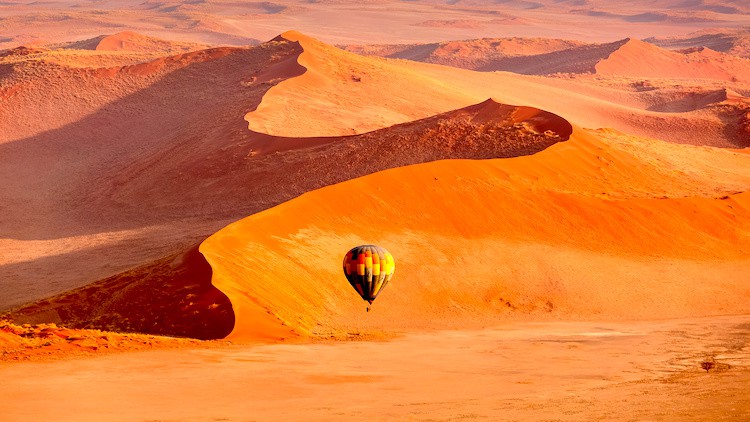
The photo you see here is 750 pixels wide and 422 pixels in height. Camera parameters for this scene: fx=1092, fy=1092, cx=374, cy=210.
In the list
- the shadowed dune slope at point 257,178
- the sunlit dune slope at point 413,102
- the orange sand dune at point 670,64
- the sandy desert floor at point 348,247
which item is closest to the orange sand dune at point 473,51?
the orange sand dune at point 670,64

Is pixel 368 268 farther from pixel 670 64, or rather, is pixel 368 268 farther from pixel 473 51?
pixel 473 51

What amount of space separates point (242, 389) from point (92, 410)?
8.73 ft

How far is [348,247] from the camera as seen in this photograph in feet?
91.7

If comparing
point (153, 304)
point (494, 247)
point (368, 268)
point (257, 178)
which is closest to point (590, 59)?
point (257, 178)

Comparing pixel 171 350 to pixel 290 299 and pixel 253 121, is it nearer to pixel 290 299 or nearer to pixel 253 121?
pixel 290 299

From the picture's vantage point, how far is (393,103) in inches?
2291

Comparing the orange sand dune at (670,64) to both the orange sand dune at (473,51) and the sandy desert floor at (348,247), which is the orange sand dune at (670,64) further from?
the sandy desert floor at (348,247)

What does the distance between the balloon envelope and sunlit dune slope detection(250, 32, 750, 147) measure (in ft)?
81.7

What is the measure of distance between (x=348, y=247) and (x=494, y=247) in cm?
418

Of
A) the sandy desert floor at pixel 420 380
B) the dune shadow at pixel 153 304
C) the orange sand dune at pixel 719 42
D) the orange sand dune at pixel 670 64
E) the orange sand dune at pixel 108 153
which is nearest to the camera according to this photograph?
the sandy desert floor at pixel 420 380

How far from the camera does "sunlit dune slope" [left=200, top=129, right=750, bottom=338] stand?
25672 mm

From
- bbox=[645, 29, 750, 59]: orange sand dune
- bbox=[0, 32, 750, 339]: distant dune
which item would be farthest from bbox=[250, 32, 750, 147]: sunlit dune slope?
bbox=[645, 29, 750, 59]: orange sand dune

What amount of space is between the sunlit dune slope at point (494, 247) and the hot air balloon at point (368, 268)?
1.04m

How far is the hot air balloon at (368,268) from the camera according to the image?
2356 cm
